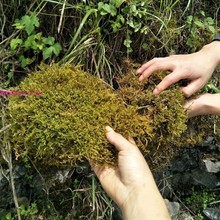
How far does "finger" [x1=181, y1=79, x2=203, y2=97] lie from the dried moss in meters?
0.07

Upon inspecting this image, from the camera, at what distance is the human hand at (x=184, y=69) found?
238cm

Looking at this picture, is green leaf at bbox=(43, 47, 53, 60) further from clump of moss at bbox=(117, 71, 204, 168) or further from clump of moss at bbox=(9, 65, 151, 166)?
clump of moss at bbox=(117, 71, 204, 168)

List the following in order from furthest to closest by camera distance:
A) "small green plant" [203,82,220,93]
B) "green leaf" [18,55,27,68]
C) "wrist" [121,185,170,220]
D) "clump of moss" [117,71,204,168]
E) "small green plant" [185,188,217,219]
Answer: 1. "small green plant" [185,188,217,219]
2. "small green plant" [203,82,220,93]
3. "green leaf" [18,55,27,68]
4. "clump of moss" [117,71,204,168]
5. "wrist" [121,185,170,220]

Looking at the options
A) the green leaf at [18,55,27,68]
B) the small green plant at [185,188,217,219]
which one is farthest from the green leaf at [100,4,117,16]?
the small green plant at [185,188,217,219]

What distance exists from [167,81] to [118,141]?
1.75 feet

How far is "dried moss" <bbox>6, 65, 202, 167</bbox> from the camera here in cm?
207

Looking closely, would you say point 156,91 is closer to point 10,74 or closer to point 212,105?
point 212,105

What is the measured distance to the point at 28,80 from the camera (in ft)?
7.43

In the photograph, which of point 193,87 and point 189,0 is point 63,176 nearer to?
point 193,87

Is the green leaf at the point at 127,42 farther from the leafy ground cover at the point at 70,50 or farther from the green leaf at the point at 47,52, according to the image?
the green leaf at the point at 47,52

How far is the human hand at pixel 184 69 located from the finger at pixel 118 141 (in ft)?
1.31

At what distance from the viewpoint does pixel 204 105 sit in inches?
101

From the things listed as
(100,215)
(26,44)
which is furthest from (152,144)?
(26,44)

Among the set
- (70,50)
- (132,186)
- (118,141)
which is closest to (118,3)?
(70,50)
